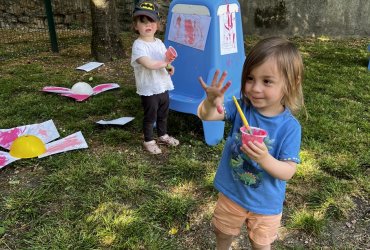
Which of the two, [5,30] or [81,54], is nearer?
[81,54]

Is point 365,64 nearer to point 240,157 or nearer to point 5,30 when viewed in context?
point 240,157

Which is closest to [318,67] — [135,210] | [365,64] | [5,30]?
[365,64]

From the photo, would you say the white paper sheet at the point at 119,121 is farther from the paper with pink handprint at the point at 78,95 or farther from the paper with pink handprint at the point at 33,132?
the paper with pink handprint at the point at 78,95

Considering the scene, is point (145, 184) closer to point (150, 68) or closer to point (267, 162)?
point (150, 68)

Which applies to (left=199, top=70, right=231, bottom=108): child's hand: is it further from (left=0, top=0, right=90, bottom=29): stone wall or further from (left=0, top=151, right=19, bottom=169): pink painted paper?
(left=0, top=0, right=90, bottom=29): stone wall

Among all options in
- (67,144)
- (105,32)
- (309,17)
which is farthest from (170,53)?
(309,17)

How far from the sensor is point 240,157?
1.59 meters

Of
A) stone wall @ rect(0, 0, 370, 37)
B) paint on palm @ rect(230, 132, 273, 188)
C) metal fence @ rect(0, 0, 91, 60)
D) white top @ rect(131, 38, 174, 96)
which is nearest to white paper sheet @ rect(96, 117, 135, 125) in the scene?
white top @ rect(131, 38, 174, 96)

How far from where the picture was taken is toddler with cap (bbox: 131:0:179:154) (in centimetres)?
278

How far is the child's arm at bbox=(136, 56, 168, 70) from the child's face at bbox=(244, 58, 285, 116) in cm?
136

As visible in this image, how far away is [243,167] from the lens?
63.1 inches

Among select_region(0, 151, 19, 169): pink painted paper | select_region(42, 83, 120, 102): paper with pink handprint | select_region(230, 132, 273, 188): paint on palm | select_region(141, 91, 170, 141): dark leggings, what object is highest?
select_region(230, 132, 273, 188): paint on palm

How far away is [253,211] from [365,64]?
4.87 meters

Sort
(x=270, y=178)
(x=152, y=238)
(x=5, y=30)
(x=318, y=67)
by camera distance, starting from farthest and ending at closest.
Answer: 1. (x=5, y=30)
2. (x=318, y=67)
3. (x=152, y=238)
4. (x=270, y=178)
